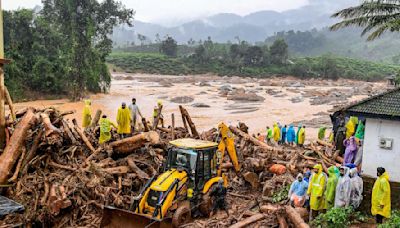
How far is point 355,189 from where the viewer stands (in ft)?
34.1

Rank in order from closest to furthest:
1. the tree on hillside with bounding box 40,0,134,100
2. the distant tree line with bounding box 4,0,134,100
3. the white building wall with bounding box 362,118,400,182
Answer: the white building wall with bounding box 362,118,400,182 < the distant tree line with bounding box 4,0,134,100 < the tree on hillside with bounding box 40,0,134,100

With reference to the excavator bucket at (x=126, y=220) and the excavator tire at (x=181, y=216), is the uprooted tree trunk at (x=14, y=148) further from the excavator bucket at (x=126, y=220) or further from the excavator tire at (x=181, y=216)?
the excavator tire at (x=181, y=216)

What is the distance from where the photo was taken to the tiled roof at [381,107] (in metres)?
11.1

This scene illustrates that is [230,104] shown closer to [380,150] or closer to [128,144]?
[128,144]

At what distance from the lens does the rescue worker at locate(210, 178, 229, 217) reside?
1223cm

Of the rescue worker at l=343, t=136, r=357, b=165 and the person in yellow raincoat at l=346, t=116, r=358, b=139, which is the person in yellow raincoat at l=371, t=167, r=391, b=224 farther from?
the person in yellow raincoat at l=346, t=116, r=358, b=139

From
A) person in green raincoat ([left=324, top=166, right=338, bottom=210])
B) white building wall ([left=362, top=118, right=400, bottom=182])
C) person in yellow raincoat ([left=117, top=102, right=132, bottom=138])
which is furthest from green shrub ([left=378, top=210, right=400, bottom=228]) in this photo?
person in yellow raincoat ([left=117, top=102, right=132, bottom=138])

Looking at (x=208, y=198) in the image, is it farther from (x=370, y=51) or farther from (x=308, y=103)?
(x=370, y=51)

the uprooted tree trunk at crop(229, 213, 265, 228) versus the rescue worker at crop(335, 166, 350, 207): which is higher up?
the rescue worker at crop(335, 166, 350, 207)

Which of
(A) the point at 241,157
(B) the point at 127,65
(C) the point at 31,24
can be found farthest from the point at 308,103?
(B) the point at 127,65

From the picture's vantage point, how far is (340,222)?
9.84 m

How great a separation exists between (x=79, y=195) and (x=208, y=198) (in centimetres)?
358

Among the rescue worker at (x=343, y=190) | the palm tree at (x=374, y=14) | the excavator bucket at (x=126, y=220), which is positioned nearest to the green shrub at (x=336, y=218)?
the rescue worker at (x=343, y=190)

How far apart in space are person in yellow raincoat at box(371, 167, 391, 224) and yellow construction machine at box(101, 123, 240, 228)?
162 inches
